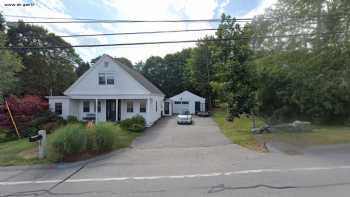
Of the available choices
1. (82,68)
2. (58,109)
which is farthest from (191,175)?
(82,68)

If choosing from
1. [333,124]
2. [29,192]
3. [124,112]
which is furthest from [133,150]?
[333,124]

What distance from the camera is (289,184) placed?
7.64m

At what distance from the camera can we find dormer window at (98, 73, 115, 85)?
1121 inches

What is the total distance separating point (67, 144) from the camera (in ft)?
39.7

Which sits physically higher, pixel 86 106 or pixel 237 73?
pixel 237 73

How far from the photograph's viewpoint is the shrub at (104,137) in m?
13.3

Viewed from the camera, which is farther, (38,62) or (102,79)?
(38,62)

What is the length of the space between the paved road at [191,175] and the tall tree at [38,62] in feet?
105

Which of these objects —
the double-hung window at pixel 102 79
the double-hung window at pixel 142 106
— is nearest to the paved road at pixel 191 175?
the double-hung window at pixel 142 106

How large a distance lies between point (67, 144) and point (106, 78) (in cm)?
1701

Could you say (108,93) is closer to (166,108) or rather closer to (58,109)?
(58,109)

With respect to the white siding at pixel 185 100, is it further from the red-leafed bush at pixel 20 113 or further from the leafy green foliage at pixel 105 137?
the leafy green foliage at pixel 105 137

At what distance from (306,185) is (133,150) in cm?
887

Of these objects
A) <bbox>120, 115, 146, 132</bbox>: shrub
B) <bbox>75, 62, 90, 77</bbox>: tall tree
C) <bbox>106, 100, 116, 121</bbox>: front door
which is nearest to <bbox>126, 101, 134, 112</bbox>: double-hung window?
<bbox>106, 100, 116, 121</bbox>: front door
